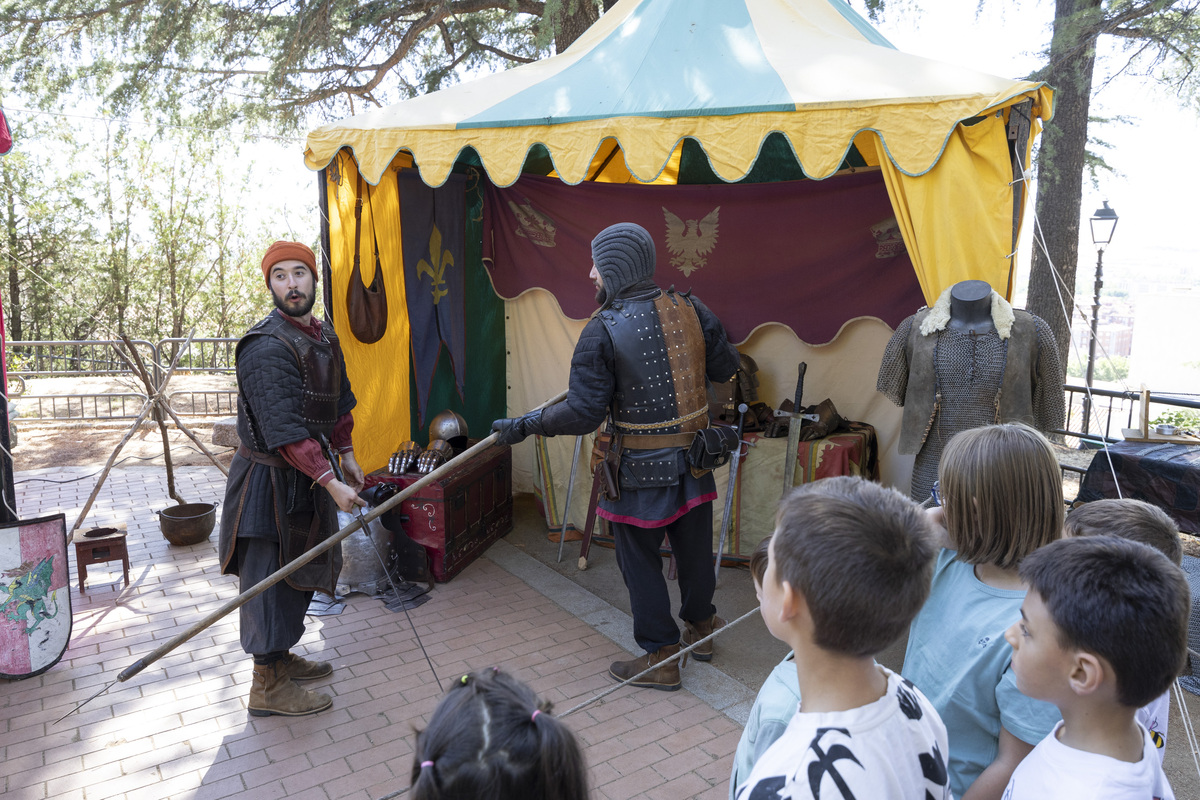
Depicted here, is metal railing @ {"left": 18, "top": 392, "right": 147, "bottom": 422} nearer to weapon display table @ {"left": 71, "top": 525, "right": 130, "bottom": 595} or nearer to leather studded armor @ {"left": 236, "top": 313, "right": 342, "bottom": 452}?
weapon display table @ {"left": 71, "top": 525, "right": 130, "bottom": 595}

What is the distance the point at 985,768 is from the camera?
140cm

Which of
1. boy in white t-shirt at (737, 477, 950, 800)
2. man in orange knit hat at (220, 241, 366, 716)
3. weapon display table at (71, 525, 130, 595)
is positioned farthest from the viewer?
weapon display table at (71, 525, 130, 595)

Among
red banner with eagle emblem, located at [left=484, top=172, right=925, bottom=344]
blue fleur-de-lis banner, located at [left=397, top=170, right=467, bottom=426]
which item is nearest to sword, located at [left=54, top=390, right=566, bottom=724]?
blue fleur-de-lis banner, located at [left=397, top=170, right=467, bottom=426]

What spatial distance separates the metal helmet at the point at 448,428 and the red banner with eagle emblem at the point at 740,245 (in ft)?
3.32

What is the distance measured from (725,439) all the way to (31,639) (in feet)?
9.59

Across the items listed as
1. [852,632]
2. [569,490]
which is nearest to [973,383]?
[569,490]

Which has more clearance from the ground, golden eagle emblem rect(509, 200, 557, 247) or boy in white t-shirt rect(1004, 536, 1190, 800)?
golden eagle emblem rect(509, 200, 557, 247)

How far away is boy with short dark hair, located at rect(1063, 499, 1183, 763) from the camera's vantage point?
1.40 meters

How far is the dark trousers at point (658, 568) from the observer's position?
325 cm

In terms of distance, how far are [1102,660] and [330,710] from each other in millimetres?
2751

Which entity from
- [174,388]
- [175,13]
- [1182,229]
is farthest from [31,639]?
[1182,229]

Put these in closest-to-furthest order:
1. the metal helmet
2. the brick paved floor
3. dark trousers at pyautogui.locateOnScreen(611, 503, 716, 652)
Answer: the brick paved floor → dark trousers at pyautogui.locateOnScreen(611, 503, 716, 652) → the metal helmet

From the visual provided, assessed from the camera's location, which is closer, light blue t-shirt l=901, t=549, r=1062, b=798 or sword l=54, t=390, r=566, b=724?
light blue t-shirt l=901, t=549, r=1062, b=798

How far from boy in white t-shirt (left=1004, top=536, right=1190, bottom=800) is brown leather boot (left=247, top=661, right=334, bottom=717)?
260 cm
